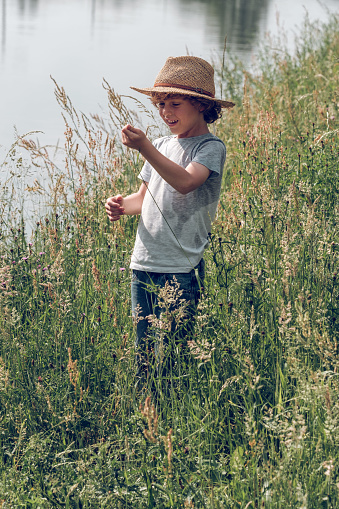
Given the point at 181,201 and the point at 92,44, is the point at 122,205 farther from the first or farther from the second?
the point at 92,44

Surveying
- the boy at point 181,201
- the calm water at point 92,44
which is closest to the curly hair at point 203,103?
the boy at point 181,201

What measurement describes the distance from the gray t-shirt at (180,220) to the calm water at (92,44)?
7.44ft

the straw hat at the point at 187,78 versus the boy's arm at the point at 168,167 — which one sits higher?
the straw hat at the point at 187,78

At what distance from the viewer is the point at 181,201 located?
2486mm

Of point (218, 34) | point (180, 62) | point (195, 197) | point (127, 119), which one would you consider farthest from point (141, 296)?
point (218, 34)

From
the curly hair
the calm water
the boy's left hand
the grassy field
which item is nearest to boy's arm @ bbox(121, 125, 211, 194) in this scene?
the boy's left hand

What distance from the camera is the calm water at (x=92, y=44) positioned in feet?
28.2

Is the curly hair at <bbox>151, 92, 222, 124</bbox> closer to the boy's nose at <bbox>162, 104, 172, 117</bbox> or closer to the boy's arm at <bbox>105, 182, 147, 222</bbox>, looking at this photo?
the boy's nose at <bbox>162, 104, 172, 117</bbox>

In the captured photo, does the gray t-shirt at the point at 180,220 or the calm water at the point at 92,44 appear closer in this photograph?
the gray t-shirt at the point at 180,220

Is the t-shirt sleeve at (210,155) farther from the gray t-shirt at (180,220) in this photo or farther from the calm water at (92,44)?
the calm water at (92,44)

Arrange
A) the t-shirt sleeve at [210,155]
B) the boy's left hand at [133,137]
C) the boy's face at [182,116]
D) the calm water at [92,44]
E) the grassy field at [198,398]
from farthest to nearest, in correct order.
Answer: the calm water at [92,44], the boy's face at [182,116], the t-shirt sleeve at [210,155], the boy's left hand at [133,137], the grassy field at [198,398]

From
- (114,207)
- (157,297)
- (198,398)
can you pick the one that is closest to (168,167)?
(114,207)

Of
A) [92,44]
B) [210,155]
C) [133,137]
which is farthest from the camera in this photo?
[92,44]

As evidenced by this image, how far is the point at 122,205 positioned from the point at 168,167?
1.46 feet
